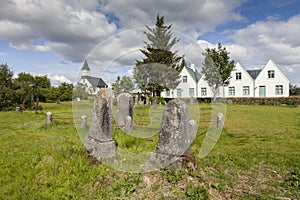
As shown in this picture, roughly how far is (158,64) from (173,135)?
7.07ft

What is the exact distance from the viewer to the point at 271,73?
1631 inches

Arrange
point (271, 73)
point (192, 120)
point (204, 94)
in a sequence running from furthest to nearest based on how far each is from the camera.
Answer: point (271, 73), point (192, 120), point (204, 94)

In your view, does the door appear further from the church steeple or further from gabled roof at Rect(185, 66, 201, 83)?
the church steeple

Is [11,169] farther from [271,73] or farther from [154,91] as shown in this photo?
[271,73]

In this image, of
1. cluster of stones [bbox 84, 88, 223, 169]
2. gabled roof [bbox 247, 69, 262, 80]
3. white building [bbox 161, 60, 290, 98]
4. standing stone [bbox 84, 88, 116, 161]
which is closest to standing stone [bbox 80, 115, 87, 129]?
cluster of stones [bbox 84, 88, 223, 169]

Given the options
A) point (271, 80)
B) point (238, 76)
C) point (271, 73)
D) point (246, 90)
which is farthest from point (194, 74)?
point (271, 73)

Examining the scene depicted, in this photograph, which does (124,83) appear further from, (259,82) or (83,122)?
(259,82)

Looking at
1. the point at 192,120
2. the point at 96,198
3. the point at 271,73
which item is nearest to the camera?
the point at 96,198

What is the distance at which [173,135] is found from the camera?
4.86 metres

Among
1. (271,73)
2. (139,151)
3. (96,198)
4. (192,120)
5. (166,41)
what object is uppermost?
(271,73)

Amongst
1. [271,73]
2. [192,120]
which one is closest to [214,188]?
[192,120]

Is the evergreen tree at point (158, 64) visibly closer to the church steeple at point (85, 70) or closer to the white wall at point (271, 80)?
the church steeple at point (85, 70)

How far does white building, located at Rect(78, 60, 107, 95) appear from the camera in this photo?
5914mm

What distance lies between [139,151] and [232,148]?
3.85 meters
